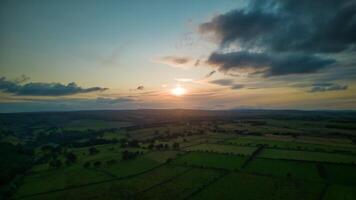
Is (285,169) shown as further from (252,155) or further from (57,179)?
(57,179)

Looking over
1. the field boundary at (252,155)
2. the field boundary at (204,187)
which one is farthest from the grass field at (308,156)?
the field boundary at (204,187)

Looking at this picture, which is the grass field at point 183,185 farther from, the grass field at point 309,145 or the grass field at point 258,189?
the grass field at point 309,145

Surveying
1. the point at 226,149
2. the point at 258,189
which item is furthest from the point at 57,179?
the point at 226,149

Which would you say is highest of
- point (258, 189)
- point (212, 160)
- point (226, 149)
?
point (226, 149)

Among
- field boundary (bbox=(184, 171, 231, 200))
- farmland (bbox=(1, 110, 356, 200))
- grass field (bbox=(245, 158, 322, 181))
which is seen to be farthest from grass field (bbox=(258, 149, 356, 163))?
field boundary (bbox=(184, 171, 231, 200))

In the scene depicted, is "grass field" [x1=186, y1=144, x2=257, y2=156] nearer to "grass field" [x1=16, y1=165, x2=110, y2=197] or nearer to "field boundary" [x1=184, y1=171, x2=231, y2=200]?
"field boundary" [x1=184, y1=171, x2=231, y2=200]

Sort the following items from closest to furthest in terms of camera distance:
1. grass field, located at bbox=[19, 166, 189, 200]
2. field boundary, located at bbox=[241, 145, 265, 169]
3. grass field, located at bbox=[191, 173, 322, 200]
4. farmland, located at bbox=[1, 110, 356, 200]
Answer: grass field, located at bbox=[191, 173, 322, 200] < grass field, located at bbox=[19, 166, 189, 200] < farmland, located at bbox=[1, 110, 356, 200] < field boundary, located at bbox=[241, 145, 265, 169]

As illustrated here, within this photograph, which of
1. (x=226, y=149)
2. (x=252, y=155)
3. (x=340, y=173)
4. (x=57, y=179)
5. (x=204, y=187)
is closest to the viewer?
(x=204, y=187)

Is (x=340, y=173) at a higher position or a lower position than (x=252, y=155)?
lower

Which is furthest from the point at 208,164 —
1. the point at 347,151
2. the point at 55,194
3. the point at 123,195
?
the point at 347,151
